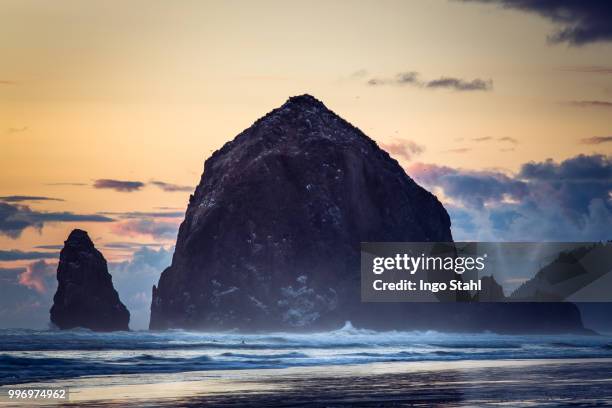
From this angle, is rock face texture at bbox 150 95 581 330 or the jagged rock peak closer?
rock face texture at bbox 150 95 581 330

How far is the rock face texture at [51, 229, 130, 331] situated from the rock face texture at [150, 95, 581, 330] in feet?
22.7

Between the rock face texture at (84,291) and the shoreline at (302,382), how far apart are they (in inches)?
4281

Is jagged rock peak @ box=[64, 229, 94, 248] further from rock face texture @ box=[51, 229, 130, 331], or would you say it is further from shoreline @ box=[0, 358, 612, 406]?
shoreline @ box=[0, 358, 612, 406]

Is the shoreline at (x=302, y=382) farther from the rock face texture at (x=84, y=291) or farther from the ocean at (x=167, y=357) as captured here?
the rock face texture at (x=84, y=291)

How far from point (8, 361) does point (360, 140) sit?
407 feet

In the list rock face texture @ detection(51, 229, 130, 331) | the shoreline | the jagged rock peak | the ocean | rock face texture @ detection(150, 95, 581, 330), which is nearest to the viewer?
the shoreline

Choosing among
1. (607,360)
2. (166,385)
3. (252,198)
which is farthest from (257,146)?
(166,385)

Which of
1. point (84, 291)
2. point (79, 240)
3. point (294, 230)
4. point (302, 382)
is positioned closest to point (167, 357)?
point (302, 382)

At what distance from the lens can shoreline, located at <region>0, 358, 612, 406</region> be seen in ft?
139

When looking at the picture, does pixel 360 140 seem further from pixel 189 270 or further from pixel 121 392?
pixel 121 392

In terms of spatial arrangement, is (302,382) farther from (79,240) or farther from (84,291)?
(79,240)

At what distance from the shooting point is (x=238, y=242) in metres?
163

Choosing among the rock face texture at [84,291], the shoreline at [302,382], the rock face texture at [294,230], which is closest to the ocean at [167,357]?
the shoreline at [302,382]

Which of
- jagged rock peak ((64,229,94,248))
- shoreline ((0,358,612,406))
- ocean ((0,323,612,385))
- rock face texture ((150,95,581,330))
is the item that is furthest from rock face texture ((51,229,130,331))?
shoreline ((0,358,612,406))
